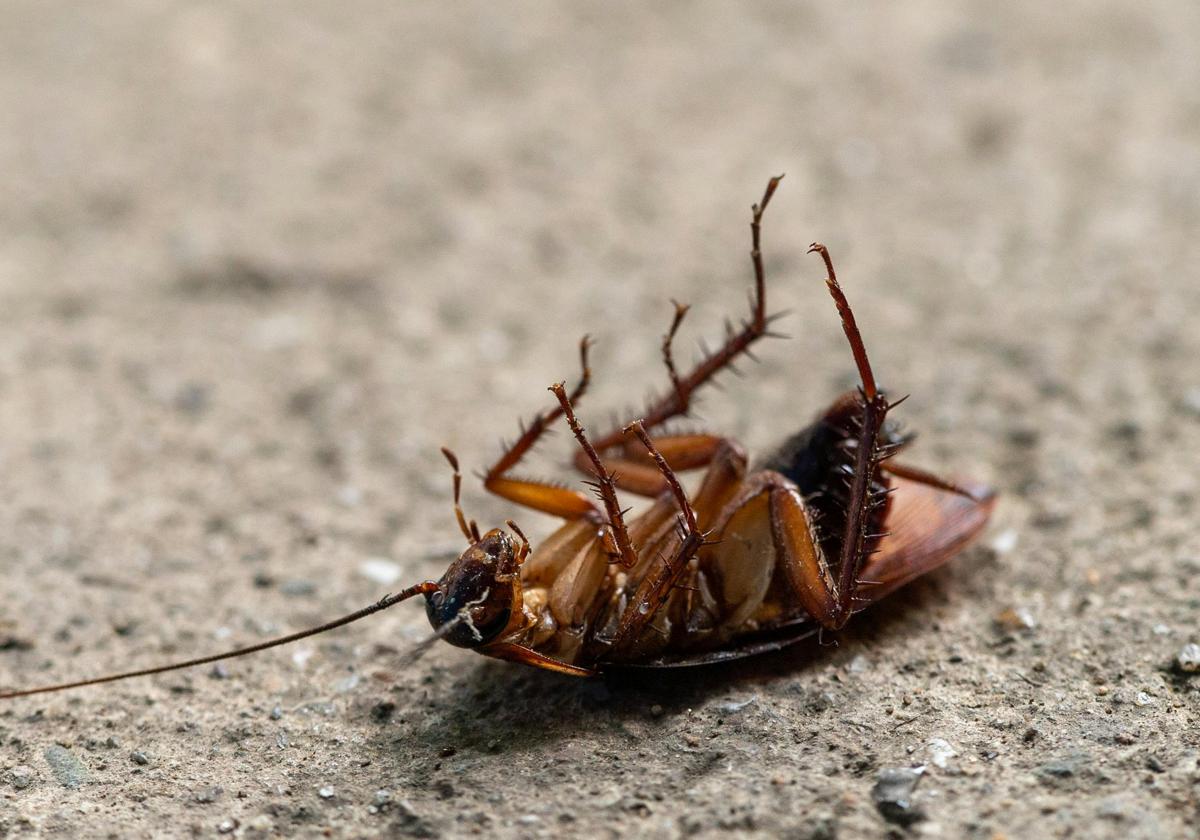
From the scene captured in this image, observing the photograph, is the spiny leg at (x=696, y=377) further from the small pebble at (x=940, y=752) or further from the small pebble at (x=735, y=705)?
the small pebble at (x=940, y=752)

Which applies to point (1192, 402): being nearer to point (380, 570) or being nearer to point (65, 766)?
point (380, 570)

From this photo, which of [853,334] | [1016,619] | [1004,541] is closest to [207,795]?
[853,334]

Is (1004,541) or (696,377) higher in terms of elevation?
(696,377)

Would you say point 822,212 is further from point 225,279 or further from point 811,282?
point 225,279

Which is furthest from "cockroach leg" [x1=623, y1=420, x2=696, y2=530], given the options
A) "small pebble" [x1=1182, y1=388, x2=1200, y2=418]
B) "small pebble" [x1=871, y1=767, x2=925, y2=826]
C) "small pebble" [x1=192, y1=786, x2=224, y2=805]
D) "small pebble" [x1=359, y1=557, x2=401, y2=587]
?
"small pebble" [x1=1182, y1=388, x2=1200, y2=418]

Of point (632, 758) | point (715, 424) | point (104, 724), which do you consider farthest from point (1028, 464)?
point (104, 724)

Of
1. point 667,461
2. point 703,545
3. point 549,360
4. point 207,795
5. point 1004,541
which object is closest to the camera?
point 207,795
